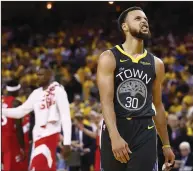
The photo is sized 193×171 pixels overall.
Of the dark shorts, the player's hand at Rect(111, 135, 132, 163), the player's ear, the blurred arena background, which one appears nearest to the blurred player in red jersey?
the blurred arena background

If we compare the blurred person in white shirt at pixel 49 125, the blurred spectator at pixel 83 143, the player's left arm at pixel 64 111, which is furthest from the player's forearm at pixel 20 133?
the blurred spectator at pixel 83 143

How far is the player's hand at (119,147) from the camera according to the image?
18.7ft

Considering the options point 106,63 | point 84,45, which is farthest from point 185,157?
point 84,45

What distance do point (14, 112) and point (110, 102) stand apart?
3.55 metres

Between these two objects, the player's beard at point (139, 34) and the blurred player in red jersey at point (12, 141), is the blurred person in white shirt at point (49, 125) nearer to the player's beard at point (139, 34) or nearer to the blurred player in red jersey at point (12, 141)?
the blurred player in red jersey at point (12, 141)

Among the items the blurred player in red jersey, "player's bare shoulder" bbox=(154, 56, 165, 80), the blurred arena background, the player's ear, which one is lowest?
the blurred player in red jersey

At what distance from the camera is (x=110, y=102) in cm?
586

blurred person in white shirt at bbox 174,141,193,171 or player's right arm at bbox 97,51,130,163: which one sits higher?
player's right arm at bbox 97,51,130,163

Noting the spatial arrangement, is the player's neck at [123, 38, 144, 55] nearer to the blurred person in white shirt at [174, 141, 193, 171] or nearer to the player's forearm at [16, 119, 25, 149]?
the player's forearm at [16, 119, 25, 149]

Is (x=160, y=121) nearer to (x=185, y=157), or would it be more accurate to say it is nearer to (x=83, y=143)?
(x=185, y=157)

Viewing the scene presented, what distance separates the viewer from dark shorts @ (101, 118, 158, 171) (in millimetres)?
5863

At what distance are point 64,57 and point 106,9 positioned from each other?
5.05 metres

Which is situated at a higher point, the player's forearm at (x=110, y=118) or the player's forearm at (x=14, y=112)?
the player's forearm at (x=14, y=112)

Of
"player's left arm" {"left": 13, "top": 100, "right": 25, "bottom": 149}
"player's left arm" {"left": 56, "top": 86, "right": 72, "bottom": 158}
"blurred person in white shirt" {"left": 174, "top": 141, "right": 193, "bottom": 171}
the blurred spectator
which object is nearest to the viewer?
"player's left arm" {"left": 56, "top": 86, "right": 72, "bottom": 158}
